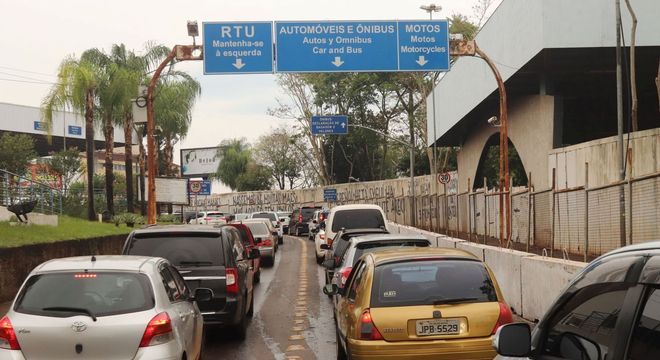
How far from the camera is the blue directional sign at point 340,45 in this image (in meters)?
23.9

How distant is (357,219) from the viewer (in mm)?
20984

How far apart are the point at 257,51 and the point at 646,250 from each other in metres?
21.6

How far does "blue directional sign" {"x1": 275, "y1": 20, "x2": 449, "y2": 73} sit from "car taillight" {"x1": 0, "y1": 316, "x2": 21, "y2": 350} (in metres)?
18.5

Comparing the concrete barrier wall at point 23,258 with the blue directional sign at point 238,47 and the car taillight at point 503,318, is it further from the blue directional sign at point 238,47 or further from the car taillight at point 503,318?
the car taillight at point 503,318

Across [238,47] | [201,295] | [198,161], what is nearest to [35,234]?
[238,47]

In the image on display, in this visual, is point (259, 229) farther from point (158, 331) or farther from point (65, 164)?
point (65, 164)

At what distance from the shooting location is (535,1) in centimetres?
2238

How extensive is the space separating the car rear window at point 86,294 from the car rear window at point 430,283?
6.88 feet

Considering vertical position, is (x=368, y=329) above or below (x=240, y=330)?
above

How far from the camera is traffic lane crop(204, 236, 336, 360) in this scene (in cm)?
1031

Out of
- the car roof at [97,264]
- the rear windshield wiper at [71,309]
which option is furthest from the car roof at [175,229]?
the rear windshield wiper at [71,309]

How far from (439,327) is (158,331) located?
7.99 ft

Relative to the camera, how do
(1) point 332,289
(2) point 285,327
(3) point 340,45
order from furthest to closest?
(3) point 340,45, (2) point 285,327, (1) point 332,289

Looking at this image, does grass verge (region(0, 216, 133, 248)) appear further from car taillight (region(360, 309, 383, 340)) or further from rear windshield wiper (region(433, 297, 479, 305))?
rear windshield wiper (region(433, 297, 479, 305))
